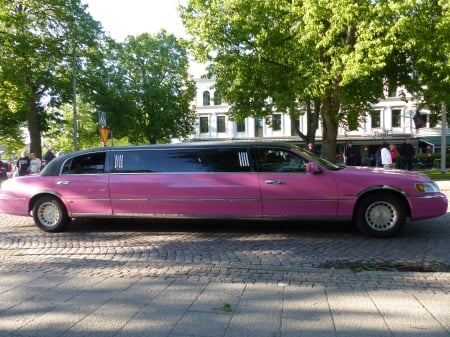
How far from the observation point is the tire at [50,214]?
26.1ft

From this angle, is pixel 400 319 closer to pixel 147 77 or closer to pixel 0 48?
pixel 0 48

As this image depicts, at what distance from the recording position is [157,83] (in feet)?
138

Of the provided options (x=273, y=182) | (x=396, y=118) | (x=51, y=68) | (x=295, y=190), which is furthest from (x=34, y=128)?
(x=396, y=118)

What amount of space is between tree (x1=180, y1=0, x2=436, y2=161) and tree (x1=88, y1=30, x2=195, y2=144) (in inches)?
828

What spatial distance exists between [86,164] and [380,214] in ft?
17.3

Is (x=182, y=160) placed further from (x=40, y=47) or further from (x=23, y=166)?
(x=40, y=47)

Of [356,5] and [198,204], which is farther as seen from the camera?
[356,5]

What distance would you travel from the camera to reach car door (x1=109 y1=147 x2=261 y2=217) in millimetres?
7227

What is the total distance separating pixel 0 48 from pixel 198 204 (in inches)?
804

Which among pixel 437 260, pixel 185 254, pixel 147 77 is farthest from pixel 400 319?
pixel 147 77

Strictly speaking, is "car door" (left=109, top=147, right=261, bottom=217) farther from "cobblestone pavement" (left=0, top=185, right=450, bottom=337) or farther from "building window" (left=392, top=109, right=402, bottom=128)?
"building window" (left=392, top=109, right=402, bottom=128)

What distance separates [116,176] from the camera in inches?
304

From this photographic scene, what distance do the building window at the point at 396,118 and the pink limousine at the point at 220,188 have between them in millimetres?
44240

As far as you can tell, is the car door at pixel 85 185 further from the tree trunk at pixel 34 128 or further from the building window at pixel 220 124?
the building window at pixel 220 124
